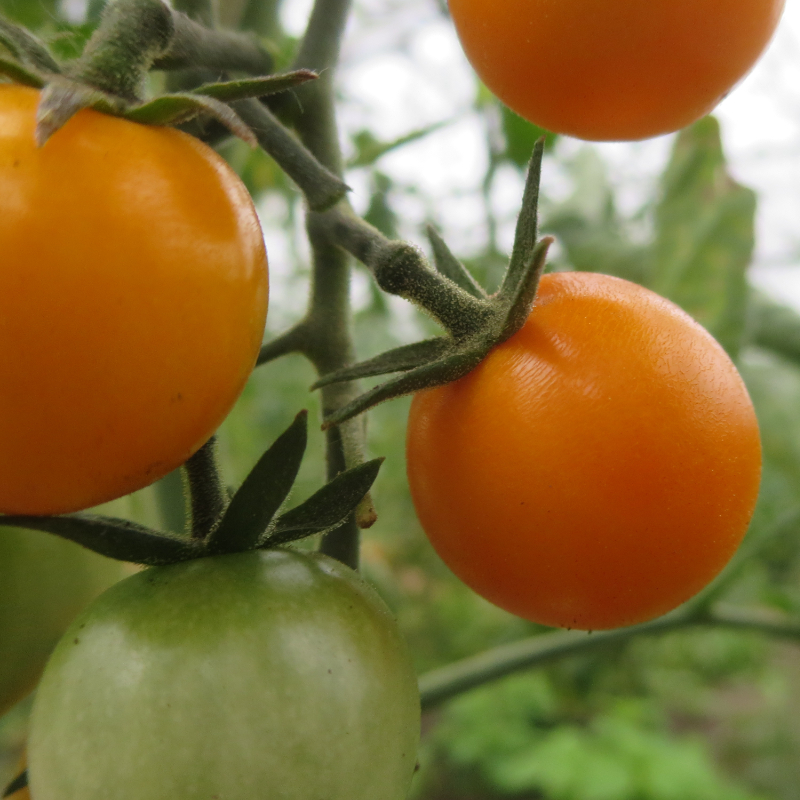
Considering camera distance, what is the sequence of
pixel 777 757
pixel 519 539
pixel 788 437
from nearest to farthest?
1. pixel 519 539
2. pixel 788 437
3. pixel 777 757

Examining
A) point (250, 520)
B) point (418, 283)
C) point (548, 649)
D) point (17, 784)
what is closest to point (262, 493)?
point (250, 520)

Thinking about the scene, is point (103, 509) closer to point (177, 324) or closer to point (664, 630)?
point (177, 324)

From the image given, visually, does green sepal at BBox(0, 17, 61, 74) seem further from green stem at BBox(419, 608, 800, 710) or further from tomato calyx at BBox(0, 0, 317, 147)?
green stem at BBox(419, 608, 800, 710)

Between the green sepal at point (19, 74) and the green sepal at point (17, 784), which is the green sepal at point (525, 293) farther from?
the green sepal at point (17, 784)

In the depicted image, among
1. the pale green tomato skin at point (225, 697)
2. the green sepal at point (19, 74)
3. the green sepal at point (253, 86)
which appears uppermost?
the green sepal at point (19, 74)

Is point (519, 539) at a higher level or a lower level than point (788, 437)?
higher

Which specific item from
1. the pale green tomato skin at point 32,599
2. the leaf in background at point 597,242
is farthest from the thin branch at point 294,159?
the leaf in background at point 597,242

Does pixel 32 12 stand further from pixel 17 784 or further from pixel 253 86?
pixel 17 784

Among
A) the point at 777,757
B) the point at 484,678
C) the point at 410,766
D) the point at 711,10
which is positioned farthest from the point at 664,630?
the point at 777,757
